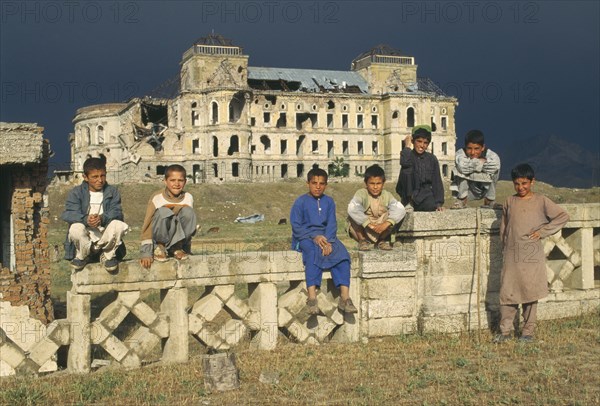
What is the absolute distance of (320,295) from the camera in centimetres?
818

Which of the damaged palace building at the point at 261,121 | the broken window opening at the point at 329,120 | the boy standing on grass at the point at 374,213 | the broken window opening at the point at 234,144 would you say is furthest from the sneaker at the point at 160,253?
the broken window opening at the point at 329,120

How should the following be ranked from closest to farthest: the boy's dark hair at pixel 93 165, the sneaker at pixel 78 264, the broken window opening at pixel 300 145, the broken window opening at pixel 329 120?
1. the sneaker at pixel 78 264
2. the boy's dark hair at pixel 93 165
3. the broken window opening at pixel 300 145
4. the broken window opening at pixel 329 120

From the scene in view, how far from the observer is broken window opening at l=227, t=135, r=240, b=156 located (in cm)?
7900

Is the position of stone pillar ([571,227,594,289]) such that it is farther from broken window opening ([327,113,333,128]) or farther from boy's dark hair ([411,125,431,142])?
broken window opening ([327,113,333,128])

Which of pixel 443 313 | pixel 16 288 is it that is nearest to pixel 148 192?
pixel 16 288

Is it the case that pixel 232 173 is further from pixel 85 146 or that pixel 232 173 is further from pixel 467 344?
pixel 467 344

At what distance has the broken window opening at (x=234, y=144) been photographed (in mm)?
79000

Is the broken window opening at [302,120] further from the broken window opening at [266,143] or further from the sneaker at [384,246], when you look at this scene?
the sneaker at [384,246]

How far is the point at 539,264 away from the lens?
28.0 feet

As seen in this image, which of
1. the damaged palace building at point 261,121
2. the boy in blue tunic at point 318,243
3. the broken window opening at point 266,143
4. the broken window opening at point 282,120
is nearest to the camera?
the boy in blue tunic at point 318,243

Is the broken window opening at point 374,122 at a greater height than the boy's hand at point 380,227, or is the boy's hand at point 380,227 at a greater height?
the broken window opening at point 374,122

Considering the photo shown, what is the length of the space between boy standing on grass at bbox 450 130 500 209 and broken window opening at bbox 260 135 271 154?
71887 millimetres

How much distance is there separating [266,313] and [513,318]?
10.0 ft

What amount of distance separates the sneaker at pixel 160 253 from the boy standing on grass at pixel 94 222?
0.40 meters
